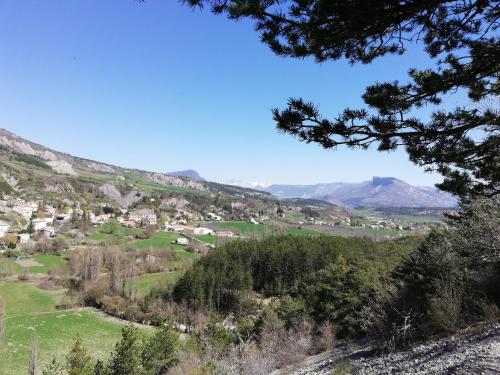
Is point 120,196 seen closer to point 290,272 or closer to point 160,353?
point 290,272

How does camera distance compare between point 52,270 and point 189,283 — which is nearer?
point 189,283

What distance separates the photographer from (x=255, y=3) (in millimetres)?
4152

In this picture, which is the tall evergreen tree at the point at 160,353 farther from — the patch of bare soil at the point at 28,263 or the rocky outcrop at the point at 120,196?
the rocky outcrop at the point at 120,196

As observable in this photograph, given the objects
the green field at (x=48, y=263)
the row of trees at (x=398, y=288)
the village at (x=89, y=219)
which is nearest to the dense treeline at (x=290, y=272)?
the row of trees at (x=398, y=288)

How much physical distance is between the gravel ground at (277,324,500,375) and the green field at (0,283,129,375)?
26.9 metres

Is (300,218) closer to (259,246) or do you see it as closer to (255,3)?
(259,246)

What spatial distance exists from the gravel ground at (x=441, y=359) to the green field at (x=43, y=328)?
26.9 m

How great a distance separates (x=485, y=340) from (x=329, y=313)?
15757 millimetres

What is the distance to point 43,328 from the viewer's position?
1502 inches

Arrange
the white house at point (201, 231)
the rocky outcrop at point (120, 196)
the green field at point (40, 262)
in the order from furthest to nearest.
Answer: the rocky outcrop at point (120, 196) → the white house at point (201, 231) → the green field at point (40, 262)

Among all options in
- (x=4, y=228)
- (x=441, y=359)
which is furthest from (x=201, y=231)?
(x=441, y=359)

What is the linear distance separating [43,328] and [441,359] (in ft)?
135

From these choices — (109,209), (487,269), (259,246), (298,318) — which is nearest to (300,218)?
(109,209)

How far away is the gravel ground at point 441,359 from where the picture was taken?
316 inches
